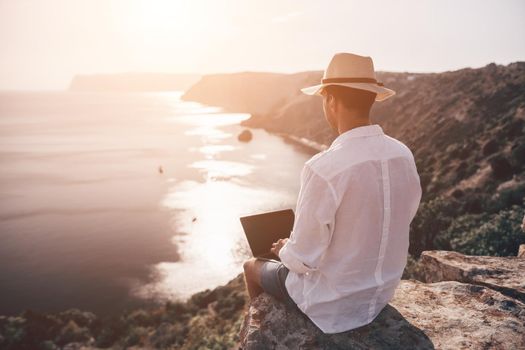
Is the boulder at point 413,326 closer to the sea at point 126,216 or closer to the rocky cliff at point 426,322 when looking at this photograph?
the rocky cliff at point 426,322

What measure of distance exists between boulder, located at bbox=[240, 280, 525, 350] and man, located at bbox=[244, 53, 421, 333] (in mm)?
391

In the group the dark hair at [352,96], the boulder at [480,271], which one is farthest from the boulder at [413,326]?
the dark hair at [352,96]

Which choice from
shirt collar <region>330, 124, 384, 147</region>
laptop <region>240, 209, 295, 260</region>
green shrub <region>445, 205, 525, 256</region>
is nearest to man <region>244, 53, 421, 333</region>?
shirt collar <region>330, 124, 384, 147</region>

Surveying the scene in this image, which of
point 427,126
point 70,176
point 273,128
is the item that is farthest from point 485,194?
point 273,128

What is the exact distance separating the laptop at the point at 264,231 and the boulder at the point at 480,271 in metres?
2.56

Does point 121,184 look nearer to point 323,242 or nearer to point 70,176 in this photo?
point 70,176

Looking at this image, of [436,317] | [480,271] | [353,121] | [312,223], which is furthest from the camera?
[480,271]

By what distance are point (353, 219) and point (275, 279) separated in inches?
49.0

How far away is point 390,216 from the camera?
266cm

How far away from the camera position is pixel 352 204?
2523mm

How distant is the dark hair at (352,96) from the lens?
2.59 meters

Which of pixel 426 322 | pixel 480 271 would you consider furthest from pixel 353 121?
pixel 480 271

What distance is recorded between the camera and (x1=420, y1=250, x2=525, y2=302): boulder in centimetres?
416

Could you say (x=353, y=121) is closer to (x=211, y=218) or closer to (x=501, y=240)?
(x=501, y=240)
